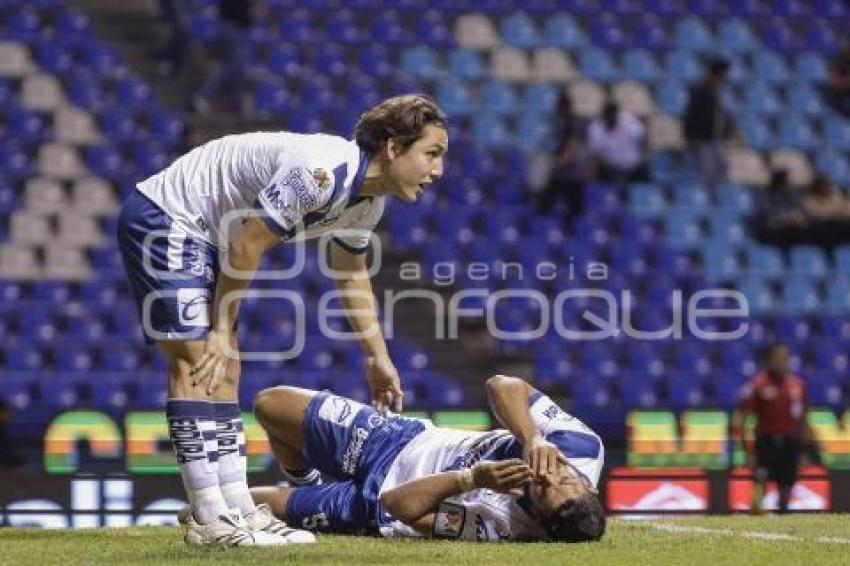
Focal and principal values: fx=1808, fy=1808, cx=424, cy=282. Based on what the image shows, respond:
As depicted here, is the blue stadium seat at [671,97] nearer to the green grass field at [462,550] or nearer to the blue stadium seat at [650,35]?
the blue stadium seat at [650,35]

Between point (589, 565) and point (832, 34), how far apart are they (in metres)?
14.4

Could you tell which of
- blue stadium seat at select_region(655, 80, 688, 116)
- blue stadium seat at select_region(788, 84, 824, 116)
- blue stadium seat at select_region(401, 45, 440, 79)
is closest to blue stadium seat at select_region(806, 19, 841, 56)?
blue stadium seat at select_region(788, 84, 824, 116)

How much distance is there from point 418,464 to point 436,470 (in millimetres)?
85

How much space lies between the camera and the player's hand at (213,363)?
250 inches

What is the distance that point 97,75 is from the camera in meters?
17.2

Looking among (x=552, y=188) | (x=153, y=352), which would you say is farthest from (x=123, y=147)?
(x=552, y=188)

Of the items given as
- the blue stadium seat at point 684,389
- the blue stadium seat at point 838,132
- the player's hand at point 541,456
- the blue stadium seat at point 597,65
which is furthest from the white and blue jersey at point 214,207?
the blue stadium seat at point 838,132

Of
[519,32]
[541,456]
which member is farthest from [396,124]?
[519,32]

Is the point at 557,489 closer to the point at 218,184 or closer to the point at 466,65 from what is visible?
the point at 218,184

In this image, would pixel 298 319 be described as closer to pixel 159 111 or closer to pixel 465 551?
pixel 159 111

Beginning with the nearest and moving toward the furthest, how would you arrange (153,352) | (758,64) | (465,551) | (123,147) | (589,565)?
(589,565), (465,551), (153,352), (123,147), (758,64)

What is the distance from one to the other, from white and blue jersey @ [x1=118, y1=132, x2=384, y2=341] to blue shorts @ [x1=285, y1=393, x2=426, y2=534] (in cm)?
100

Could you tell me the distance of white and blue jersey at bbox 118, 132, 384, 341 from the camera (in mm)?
6656

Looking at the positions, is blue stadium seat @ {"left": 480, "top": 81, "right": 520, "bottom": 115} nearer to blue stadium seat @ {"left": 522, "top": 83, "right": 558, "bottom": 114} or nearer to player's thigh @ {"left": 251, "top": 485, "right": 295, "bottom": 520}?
blue stadium seat @ {"left": 522, "top": 83, "right": 558, "bottom": 114}
